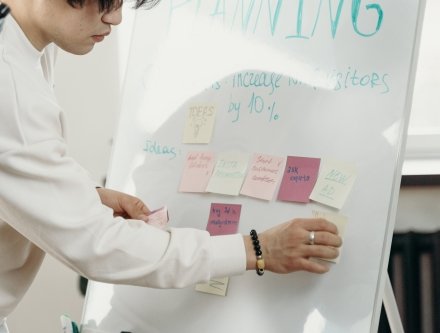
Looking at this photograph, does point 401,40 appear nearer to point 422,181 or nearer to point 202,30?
point 202,30

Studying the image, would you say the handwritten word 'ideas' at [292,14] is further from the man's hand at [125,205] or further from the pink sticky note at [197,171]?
the man's hand at [125,205]

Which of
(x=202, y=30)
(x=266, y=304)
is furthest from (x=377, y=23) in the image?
(x=266, y=304)

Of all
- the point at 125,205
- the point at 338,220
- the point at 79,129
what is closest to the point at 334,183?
the point at 338,220


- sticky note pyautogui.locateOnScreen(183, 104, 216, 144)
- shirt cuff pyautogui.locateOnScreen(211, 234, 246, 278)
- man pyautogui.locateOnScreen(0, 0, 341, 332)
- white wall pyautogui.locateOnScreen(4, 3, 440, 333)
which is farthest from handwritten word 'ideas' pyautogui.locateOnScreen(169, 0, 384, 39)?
white wall pyautogui.locateOnScreen(4, 3, 440, 333)

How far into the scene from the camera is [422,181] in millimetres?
1729

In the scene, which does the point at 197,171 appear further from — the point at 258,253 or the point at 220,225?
the point at 258,253

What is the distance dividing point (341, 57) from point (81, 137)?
1.27 m

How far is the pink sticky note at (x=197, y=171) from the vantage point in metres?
1.34

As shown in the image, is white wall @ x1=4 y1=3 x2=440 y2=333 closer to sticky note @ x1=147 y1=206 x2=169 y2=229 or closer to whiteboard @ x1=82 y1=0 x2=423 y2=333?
whiteboard @ x1=82 y1=0 x2=423 y2=333

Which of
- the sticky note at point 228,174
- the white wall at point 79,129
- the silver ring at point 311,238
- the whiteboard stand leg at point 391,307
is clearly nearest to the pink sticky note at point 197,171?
the sticky note at point 228,174

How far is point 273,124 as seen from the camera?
1262 millimetres

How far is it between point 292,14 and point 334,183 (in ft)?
1.16

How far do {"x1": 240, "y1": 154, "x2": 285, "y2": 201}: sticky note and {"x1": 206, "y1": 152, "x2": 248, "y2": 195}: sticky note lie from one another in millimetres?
17

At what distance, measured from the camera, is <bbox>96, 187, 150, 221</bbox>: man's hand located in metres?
1.34
